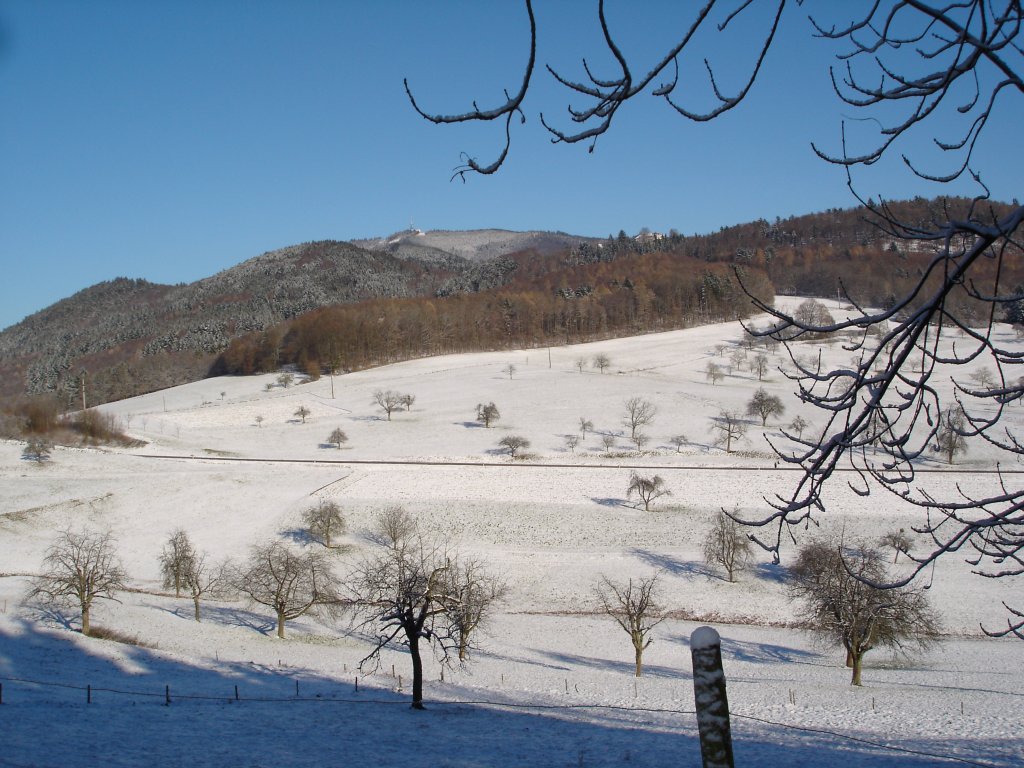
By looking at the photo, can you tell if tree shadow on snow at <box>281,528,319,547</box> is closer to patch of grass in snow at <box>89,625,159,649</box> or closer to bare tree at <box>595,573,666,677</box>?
patch of grass in snow at <box>89,625,159,649</box>

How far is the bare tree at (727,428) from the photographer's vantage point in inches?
2106

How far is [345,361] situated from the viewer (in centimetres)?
10362

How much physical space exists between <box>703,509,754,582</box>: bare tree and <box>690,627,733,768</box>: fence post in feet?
95.5

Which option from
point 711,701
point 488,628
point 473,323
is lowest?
point 488,628

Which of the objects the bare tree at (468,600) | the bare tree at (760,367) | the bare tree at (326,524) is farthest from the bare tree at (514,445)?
the bare tree at (760,367)

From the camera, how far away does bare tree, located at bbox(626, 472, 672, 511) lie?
40.1 m

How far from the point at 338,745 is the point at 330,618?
18.3m

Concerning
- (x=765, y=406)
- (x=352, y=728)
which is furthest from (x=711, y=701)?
(x=765, y=406)

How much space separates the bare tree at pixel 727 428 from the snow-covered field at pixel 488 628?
1131mm

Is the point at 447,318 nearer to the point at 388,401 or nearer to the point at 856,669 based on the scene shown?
the point at 388,401

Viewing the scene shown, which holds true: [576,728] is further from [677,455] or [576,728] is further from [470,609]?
[677,455]

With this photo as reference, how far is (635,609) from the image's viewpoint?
23547 mm

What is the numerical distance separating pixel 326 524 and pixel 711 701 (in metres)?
36.4

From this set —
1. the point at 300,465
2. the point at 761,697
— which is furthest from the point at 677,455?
the point at 761,697
